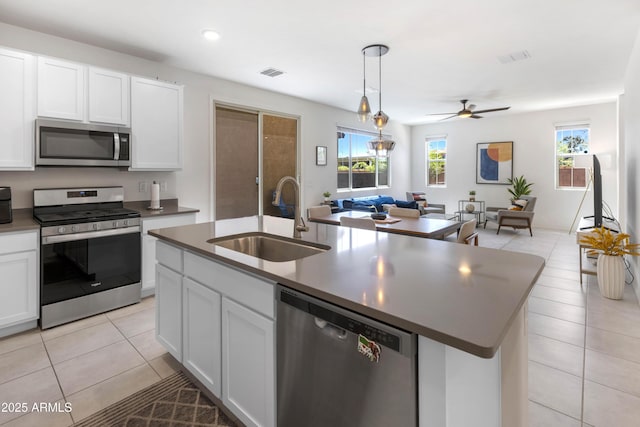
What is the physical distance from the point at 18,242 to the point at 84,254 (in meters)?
0.45

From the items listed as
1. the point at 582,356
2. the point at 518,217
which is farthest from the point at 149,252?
the point at 518,217

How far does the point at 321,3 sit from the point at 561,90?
505cm

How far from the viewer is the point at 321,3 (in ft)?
8.89

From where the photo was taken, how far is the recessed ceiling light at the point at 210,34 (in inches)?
126

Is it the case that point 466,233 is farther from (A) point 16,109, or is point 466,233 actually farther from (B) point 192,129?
(A) point 16,109

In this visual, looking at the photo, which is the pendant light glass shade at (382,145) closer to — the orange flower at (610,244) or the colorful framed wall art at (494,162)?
the orange flower at (610,244)

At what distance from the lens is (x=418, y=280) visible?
123cm

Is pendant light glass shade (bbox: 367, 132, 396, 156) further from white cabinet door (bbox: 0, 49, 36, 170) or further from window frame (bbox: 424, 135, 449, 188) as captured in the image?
window frame (bbox: 424, 135, 449, 188)

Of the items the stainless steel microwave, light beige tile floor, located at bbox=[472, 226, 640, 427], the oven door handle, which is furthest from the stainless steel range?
light beige tile floor, located at bbox=[472, 226, 640, 427]

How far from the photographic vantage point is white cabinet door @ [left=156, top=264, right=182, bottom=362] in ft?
6.60

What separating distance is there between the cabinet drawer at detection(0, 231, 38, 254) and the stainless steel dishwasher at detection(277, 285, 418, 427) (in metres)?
2.54

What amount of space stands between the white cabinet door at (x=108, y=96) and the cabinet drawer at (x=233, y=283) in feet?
7.15

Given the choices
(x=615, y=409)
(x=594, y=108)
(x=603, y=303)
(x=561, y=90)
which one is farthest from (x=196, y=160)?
(x=594, y=108)

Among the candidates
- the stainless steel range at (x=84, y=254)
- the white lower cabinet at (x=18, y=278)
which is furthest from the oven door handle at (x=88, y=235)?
the white lower cabinet at (x=18, y=278)
